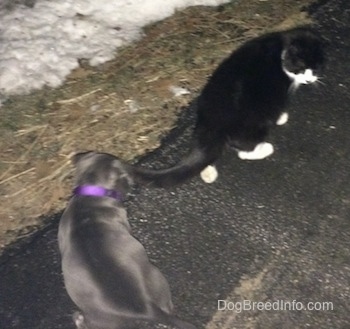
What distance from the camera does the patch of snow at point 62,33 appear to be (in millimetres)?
3738

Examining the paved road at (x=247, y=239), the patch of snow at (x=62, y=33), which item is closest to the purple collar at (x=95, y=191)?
the paved road at (x=247, y=239)

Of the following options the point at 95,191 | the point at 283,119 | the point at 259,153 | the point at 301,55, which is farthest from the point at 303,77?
the point at 95,191

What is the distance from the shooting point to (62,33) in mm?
3891

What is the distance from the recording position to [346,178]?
3.33 metres

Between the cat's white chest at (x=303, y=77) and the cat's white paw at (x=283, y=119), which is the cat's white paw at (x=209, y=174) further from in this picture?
the cat's white chest at (x=303, y=77)

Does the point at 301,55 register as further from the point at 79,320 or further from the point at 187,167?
the point at 79,320

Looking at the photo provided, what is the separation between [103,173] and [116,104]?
0.75m

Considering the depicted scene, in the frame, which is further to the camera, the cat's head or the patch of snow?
the patch of snow

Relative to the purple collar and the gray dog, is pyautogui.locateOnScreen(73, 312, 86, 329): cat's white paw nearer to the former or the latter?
the gray dog

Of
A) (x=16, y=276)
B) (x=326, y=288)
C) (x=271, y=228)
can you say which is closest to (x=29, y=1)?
(x=16, y=276)

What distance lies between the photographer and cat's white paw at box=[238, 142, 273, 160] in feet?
10.8

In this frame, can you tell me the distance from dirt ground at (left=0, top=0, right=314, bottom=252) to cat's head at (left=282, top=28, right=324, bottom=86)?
0.61 metres

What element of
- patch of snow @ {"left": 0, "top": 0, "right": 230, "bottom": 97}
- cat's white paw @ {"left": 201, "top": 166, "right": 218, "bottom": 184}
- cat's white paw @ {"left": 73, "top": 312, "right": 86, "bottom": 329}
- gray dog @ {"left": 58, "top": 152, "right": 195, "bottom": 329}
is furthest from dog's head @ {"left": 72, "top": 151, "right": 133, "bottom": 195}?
patch of snow @ {"left": 0, "top": 0, "right": 230, "bottom": 97}

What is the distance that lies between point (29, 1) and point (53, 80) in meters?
0.67
